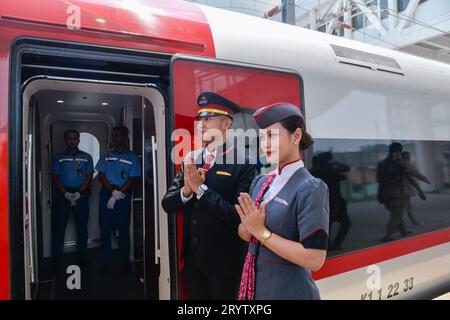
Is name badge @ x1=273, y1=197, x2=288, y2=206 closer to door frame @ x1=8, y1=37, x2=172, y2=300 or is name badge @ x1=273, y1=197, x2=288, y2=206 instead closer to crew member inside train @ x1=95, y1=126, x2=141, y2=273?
door frame @ x1=8, y1=37, x2=172, y2=300

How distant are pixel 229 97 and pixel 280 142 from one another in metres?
0.79

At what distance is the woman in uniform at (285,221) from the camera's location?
4.52 ft

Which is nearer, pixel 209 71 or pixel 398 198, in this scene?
pixel 209 71

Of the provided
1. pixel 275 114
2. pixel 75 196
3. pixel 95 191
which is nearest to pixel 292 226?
pixel 275 114

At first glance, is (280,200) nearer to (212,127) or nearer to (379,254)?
(212,127)

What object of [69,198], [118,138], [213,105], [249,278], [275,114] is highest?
[118,138]

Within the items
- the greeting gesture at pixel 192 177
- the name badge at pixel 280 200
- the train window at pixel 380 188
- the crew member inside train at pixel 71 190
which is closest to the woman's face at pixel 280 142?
the name badge at pixel 280 200

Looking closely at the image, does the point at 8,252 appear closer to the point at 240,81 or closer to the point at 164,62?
the point at 164,62

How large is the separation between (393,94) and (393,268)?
4.89 feet

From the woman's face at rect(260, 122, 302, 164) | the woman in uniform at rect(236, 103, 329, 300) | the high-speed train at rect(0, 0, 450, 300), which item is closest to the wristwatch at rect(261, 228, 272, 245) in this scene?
the woman in uniform at rect(236, 103, 329, 300)

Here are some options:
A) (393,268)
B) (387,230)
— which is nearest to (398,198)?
(387,230)

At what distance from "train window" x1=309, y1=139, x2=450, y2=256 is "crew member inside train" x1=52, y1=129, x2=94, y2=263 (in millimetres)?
3057

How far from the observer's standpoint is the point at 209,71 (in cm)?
214

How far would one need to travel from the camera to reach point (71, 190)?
14.3ft
